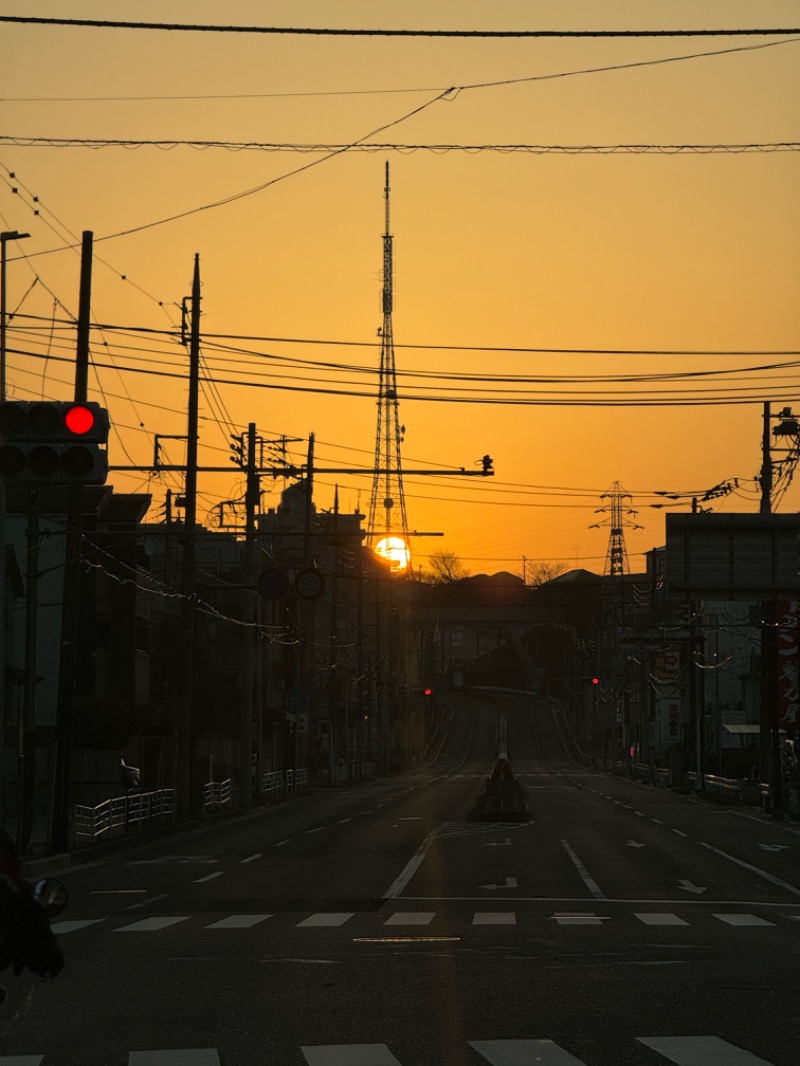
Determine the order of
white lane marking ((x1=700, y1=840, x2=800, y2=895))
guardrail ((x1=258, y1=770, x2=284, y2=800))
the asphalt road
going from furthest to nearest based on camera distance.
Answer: guardrail ((x1=258, y1=770, x2=284, y2=800))
white lane marking ((x1=700, y1=840, x2=800, y2=895))
the asphalt road

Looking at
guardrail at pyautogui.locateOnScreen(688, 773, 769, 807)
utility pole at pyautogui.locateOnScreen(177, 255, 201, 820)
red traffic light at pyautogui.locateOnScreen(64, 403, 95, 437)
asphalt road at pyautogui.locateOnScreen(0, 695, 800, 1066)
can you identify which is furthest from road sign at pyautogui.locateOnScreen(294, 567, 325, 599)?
red traffic light at pyautogui.locateOnScreen(64, 403, 95, 437)

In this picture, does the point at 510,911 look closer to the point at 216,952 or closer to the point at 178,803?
the point at 216,952

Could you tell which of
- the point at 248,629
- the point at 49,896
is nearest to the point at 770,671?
the point at 248,629

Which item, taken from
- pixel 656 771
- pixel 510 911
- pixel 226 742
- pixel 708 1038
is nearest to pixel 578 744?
pixel 656 771

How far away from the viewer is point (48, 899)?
22.5 feet

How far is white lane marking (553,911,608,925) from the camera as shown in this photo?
17656 millimetres

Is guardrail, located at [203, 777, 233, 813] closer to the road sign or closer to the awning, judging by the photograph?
the road sign

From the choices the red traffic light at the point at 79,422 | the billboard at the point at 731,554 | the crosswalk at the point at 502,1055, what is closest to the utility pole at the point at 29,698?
the red traffic light at the point at 79,422

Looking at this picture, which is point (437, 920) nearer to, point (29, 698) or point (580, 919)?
point (580, 919)

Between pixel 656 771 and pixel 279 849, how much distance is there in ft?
188

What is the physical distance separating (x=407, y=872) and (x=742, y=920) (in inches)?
323

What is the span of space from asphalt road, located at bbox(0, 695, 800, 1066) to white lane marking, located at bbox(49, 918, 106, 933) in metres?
0.06

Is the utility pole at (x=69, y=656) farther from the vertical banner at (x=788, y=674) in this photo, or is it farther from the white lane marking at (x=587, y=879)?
the vertical banner at (x=788, y=674)

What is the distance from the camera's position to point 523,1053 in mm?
9250
